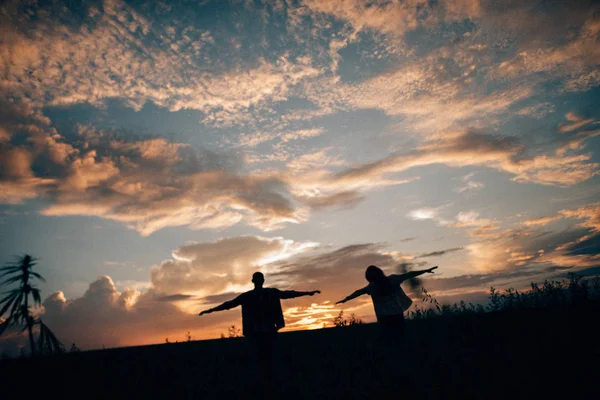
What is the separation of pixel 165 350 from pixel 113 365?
159 cm

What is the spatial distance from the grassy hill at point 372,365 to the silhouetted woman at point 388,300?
0.45 metres

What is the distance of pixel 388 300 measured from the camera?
8.46 meters

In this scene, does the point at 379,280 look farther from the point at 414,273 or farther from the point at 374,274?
the point at 414,273

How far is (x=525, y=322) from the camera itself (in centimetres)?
954

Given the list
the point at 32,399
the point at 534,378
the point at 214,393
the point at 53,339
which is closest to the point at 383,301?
the point at 534,378

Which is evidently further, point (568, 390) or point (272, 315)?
point (272, 315)

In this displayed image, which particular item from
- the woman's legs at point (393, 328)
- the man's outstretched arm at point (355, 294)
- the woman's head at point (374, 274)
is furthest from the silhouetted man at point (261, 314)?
the woman's legs at point (393, 328)

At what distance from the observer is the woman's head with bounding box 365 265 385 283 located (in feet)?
28.2

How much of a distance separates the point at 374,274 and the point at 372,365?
77.0 inches

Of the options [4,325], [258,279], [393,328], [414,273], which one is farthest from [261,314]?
[4,325]

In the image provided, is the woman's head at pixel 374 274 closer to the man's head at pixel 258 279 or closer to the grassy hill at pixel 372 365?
the grassy hill at pixel 372 365

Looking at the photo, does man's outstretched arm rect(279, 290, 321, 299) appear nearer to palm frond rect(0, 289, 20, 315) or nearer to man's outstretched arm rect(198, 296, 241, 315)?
man's outstretched arm rect(198, 296, 241, 315)

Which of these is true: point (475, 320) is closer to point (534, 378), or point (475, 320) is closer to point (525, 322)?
point (525, 322)

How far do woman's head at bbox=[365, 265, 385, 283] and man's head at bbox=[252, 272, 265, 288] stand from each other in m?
2.48
